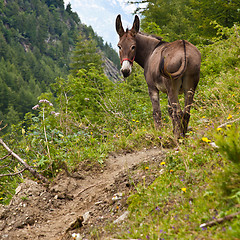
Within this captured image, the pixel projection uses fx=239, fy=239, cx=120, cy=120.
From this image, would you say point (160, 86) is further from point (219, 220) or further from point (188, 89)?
point (219, 220)

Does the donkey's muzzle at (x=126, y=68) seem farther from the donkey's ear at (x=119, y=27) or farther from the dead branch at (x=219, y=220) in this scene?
the dead branch at (x=219, y=220)

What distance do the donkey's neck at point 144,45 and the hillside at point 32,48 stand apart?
251 feet

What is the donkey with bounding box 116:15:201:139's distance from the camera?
14.2ft

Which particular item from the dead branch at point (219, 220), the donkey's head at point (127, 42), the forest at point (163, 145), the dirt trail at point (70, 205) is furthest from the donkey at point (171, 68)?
the dead branch at point (219, 220)

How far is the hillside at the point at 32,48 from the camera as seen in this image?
101 meters

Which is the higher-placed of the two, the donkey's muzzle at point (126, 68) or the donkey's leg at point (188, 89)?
the donkey's muzzle at point (126, 68)

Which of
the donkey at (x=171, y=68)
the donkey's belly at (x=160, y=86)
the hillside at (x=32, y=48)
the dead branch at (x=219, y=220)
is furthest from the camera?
the hillside at (x=32, y=48)

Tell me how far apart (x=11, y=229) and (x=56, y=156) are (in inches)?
68.3

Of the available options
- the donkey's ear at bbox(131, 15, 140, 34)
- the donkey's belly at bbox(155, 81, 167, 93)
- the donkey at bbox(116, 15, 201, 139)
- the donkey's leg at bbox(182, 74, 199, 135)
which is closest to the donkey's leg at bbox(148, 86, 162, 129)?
the donkey at bbox(116, 15, 201, 139)

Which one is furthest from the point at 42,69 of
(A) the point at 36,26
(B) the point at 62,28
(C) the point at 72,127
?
(C) the point at 72,127

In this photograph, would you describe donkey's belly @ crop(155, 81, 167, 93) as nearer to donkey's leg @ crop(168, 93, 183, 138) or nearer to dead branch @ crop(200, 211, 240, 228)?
donkey's leg @ crop(168, 93, 183, 138)

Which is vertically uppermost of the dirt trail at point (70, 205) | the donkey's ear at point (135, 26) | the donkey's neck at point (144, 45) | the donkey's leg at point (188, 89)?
the donkey's ear at point (135, 26)

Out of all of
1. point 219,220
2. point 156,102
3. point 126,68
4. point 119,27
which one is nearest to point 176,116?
point 156,102

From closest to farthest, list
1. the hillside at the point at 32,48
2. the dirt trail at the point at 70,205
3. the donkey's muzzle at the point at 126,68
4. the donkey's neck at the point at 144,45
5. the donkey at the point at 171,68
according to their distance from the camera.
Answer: the dirt trail at the point at 70,205 → the donkey at the point at 171,68 → the donkey's muzzle at the point at 126,68 → the donkey's neck at the point at 144,45 → the hillside at the point at 32,48
